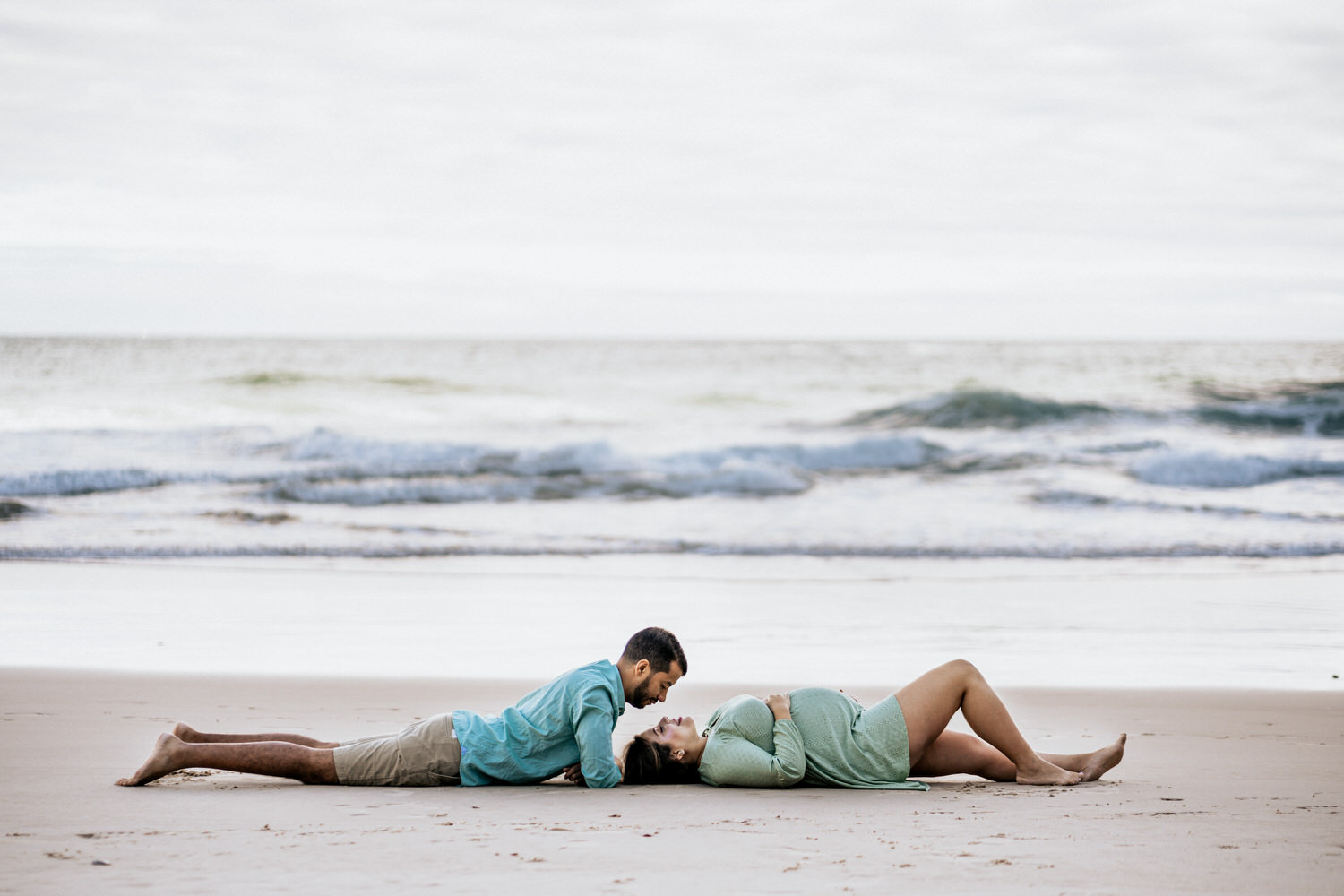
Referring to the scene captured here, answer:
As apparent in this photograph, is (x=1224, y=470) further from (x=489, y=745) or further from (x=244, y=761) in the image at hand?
(x=244, y=761)

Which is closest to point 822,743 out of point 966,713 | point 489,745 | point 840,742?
point 840,742

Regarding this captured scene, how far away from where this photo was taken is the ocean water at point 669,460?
13.5 meters

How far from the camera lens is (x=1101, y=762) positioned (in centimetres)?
468

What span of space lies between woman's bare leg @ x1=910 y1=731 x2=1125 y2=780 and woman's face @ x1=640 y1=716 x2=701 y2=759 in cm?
95

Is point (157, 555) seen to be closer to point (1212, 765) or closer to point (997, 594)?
point (997, 594)

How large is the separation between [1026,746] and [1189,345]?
5814cm

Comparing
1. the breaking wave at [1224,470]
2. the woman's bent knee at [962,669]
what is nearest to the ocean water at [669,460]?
the breaking wave at [1224,470]

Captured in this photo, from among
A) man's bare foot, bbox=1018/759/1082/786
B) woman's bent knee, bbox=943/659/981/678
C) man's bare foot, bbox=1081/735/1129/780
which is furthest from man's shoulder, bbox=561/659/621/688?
man's bare foot, bbox=1081/735/1129/780

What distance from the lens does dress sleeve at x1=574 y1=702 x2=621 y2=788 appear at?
14.4 ft

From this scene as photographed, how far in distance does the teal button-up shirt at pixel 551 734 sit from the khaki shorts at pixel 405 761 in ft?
0.17

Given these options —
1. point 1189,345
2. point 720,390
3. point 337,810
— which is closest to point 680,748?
point 337,810

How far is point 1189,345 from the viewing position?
56906mm

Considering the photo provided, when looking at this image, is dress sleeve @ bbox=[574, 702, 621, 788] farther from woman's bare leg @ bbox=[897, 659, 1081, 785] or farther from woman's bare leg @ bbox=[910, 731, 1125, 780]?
woman's bare leg @ bbox=[910, 731, 1125, 780]

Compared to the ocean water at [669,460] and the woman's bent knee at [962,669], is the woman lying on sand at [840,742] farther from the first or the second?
the ocean water at [669,460]
